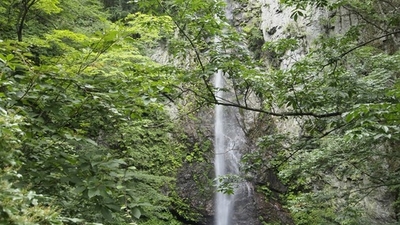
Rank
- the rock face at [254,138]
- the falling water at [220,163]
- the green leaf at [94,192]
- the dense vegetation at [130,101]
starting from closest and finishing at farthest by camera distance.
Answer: the green leaf at [94,192]
the dense vegetation at [130,101]
the rock face at [254,138]
the falling water at [220,163]

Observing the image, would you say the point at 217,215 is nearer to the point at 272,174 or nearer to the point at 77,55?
the point at 272,174

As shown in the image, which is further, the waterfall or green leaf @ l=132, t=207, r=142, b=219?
the waterfall

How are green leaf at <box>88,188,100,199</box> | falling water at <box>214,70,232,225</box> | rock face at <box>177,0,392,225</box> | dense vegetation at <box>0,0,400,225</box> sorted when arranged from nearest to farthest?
green leaf at <box>88,188,100,199</box>
dense vegetation at <box>0,0,400,225</box>
rock face at <box>177,0,392,225</box>
falling water at <box>214,70,232,225</box>

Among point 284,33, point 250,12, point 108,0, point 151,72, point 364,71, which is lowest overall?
point 151,72

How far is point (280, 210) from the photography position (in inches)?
357

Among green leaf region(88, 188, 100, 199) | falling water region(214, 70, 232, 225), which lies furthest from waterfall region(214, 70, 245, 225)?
green leaf region(88, 188, 100, 199)

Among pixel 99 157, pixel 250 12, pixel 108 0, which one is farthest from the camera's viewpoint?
pixel 108 0

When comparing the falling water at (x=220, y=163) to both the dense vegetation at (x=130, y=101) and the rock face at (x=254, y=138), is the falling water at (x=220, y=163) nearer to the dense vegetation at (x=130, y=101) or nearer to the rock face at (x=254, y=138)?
the rock face at (x=254, y=138)

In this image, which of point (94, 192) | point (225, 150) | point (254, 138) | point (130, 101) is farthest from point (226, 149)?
point (94, 192)

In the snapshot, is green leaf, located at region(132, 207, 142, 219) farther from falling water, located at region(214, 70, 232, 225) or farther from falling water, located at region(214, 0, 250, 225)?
falling water, located at region(214, 0, 250, 225)

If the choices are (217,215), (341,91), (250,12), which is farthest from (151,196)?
(250,12)

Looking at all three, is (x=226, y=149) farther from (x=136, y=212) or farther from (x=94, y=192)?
(x=94, y=192)

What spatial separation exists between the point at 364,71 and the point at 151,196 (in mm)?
3627

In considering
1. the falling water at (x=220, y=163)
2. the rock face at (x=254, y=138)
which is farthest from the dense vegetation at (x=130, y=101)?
the falling water at (x=220, y=163)
